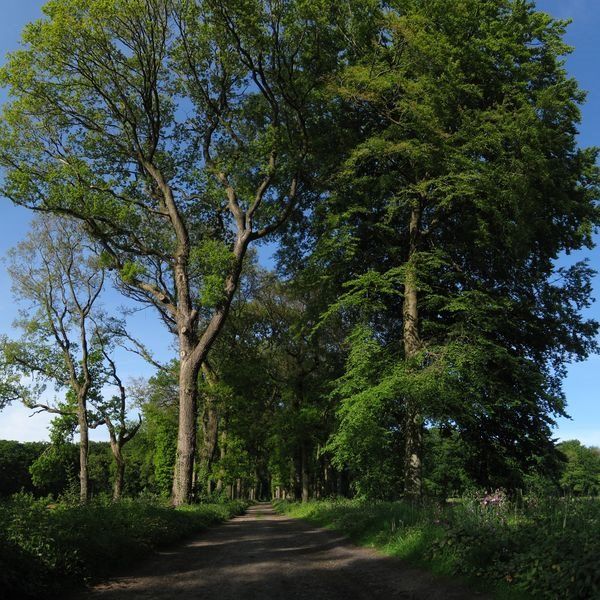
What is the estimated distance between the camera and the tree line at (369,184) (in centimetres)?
1712

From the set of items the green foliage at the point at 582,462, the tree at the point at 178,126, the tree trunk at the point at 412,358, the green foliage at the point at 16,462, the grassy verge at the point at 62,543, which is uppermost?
the tree at the point at 178,126

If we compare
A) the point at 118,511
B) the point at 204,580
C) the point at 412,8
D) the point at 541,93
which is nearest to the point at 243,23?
the point at 412,8

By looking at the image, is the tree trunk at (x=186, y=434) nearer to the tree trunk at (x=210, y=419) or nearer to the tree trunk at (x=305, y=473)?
the tree trunk at (x=210, y=419)

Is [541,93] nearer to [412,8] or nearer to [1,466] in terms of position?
[412,8]

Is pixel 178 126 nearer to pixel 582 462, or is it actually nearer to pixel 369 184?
pixel 369 184

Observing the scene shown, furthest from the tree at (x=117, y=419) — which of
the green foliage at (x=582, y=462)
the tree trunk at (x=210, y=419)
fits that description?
the green foliage at (x=582, y=462)

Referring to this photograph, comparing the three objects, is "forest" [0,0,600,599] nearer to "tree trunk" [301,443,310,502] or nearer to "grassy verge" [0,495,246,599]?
"grassy verge" [0,495,246,599]

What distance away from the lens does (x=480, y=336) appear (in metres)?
17.3

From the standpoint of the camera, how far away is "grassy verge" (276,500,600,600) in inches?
219

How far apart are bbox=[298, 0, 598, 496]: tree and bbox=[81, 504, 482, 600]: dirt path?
21.4 feet

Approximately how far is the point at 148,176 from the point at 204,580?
1641 cm

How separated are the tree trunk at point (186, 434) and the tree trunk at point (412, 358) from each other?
7279 millimetres

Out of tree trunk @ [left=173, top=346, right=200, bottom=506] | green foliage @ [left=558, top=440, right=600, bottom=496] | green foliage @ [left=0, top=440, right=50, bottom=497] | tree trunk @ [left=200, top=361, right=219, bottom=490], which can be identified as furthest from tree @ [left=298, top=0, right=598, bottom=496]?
green foliage @ [left=558, top=440, right=600, bottom=496]

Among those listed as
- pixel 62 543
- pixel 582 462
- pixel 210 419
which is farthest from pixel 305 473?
pixel 582 462
